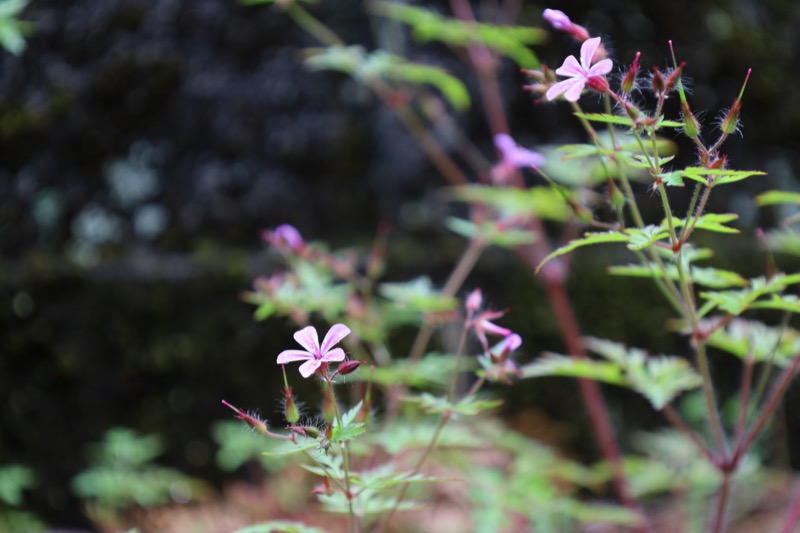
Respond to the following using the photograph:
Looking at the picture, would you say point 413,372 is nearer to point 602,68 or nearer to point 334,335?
point 334,335

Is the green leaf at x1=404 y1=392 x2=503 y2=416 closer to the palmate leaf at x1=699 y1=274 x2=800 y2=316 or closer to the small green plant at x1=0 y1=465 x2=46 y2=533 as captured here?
the palmate leaf at x1=699 y1=274 x2=800 y2=316

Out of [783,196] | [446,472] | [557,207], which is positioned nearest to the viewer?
[783,196]

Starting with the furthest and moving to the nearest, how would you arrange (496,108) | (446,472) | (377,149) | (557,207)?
(377,149) → (496,108) → (446,472) → (557,207)

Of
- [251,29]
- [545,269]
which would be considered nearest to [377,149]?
[251,29]

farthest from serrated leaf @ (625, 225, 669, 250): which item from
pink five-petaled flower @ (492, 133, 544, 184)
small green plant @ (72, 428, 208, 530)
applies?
small green plant @ (72, 428, 208, 530)

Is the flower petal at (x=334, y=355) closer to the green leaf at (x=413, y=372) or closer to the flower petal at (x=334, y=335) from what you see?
the flower petal at (x=334, y=335)

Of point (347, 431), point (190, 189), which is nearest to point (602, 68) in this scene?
point (347, 431)

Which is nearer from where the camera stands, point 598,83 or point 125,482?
point 598,83

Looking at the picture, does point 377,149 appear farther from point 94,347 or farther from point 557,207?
point 94,347
